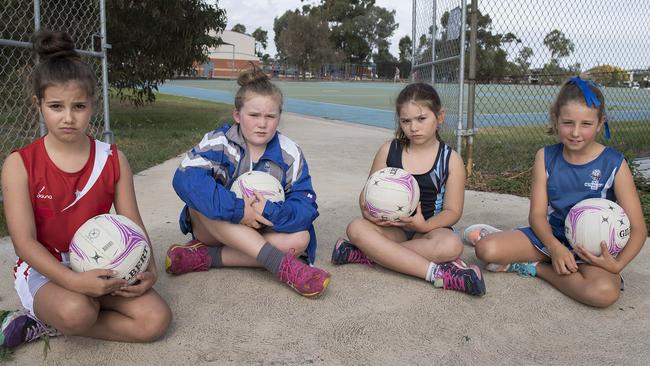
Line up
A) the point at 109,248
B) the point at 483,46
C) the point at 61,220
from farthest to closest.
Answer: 1. the point at 483,46
2. the point at 61,220
3. the point at 109,248

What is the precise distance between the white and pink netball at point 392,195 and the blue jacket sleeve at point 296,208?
0.36 m

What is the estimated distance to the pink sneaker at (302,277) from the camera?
3066 mm

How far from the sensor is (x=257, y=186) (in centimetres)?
326

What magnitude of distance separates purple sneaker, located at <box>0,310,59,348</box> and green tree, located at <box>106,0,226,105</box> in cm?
806

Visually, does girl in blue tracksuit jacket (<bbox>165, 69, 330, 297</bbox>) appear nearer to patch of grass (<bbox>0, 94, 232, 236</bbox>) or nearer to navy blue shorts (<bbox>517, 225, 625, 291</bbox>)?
navy blue shorts (<bbox>517, 225, 625, 291</bbox>)

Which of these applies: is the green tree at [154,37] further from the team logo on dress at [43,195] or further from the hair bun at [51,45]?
the team logo on dress at [43,195]

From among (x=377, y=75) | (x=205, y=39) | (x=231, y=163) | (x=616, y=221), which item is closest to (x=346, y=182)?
(x=231, y=163)

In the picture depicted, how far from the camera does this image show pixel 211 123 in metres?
12.4

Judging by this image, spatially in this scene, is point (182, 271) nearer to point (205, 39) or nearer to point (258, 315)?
point (258, 315)

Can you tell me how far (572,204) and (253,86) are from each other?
2055mm

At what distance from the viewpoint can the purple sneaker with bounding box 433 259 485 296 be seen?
3.23m

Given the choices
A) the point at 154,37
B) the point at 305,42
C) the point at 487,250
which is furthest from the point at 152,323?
the point at 305,42

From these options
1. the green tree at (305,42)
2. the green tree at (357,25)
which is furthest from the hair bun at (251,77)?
the green tree at (357,25)

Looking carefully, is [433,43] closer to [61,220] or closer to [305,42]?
[61,220]
